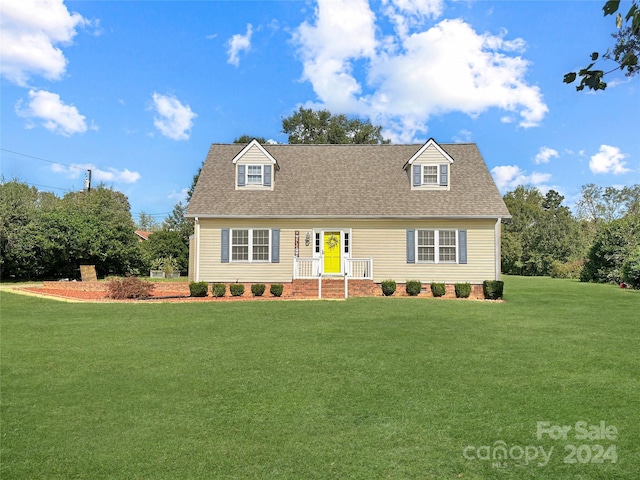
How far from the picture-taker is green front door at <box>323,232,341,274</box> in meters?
20.5

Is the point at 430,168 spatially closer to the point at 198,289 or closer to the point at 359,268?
the point at 359,268

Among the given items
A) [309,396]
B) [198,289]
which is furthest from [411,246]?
[309,396]

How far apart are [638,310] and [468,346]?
8.37 m

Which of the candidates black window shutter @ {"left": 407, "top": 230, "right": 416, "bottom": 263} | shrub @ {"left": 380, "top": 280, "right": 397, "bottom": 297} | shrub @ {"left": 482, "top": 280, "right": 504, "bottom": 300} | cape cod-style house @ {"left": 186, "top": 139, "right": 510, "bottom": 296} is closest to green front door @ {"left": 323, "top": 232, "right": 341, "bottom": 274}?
cape cod-style house @ {"left": 186, "top": 139, "right": 510, "bottom": 296}

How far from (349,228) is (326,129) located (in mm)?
22295

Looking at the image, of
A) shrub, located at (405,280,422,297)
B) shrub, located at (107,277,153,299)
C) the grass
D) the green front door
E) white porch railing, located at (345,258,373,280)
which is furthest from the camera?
the green front door

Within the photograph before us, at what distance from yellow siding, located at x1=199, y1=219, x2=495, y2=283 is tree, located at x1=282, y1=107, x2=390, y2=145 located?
21.6 m

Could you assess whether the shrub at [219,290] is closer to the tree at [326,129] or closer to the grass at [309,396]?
the grass at [309,396]

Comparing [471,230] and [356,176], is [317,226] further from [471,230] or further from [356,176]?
[471,230]

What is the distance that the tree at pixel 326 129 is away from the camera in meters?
40.6

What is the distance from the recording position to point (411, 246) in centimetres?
2027

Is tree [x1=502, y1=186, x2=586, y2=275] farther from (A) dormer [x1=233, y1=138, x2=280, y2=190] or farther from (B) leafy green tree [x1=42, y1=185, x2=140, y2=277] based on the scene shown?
(B) leafy green tree [x1=42, y1=185, x2=140, y2=277]

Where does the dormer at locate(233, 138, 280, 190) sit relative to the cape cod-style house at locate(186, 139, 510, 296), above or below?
above

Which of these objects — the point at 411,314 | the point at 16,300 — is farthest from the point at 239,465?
the point at 16,300
